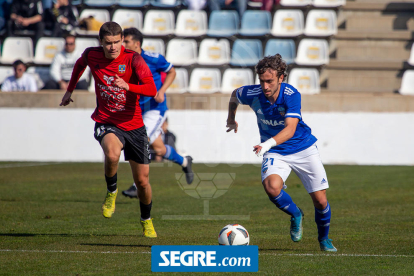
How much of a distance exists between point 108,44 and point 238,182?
611 cm

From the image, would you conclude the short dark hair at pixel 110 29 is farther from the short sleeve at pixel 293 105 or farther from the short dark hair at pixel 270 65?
the short sleeve at pixel 293 105

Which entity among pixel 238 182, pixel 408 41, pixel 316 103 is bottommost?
A: pixel 238 182

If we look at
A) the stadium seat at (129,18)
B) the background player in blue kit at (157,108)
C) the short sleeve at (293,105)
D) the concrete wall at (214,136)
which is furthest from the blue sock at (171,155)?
the stadium seat at (129,18)

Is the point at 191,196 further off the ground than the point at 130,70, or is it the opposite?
the point at 130,70

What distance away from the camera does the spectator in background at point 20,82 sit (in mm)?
14938

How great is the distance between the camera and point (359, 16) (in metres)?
18.2

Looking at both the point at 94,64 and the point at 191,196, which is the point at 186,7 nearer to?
the point at 191,196

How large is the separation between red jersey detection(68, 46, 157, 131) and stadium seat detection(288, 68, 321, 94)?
10368 millimetres

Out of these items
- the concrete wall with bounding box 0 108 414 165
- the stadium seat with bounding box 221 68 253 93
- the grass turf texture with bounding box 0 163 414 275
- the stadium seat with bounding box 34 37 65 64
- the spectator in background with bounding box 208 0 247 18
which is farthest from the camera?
the spectator in background with bounding box 208 0 247 18

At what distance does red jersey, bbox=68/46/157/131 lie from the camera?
232 inches

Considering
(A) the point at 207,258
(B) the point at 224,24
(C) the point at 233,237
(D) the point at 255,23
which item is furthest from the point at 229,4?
(A) the point at 207,258

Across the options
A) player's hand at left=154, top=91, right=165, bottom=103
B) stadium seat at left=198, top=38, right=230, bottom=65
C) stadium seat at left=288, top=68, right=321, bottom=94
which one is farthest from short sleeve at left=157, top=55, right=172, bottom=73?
stadium seat at left=198, top=38, right=230, bottom=65

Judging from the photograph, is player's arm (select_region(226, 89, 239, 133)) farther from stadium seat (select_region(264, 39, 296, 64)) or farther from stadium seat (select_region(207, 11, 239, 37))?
stadium seat (select_region(207, 11, 239, 37))

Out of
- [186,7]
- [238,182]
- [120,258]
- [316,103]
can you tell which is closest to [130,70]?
[120,258]
